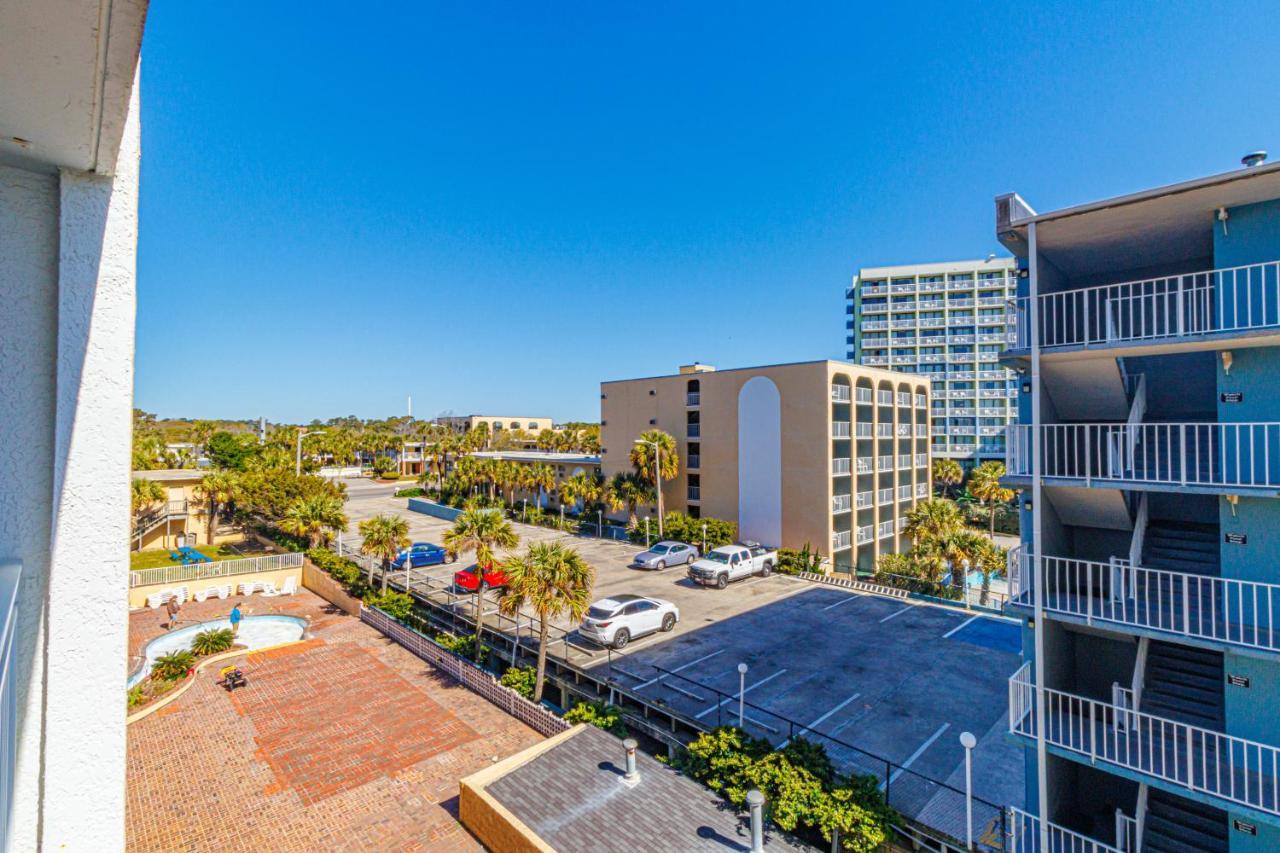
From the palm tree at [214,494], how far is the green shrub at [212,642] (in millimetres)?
15083

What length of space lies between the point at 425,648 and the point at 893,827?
13.2m

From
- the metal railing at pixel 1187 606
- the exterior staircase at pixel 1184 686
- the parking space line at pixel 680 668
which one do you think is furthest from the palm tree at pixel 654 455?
the exterior staircase at pixel 1184 686

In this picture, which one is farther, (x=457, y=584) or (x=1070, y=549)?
(x=457, y=584)

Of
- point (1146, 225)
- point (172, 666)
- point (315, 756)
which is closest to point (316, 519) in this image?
point (172, 666)

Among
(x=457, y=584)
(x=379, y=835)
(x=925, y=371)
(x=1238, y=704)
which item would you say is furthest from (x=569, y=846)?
(x=925, y=371)

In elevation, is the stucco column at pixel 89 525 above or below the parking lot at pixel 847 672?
above

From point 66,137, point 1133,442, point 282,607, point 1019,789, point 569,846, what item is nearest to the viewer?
point 66,137

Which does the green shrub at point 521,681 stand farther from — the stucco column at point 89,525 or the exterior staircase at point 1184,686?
the stucco column at point 89,525

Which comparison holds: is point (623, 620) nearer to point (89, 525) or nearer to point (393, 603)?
point (393, 603)

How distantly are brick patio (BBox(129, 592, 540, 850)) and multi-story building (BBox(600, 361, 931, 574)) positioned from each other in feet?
67.5

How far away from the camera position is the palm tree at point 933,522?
84.4 feet

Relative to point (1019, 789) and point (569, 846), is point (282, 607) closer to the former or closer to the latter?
point (569, 846)

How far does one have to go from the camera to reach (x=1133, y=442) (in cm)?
828

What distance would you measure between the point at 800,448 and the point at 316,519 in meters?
23.6
